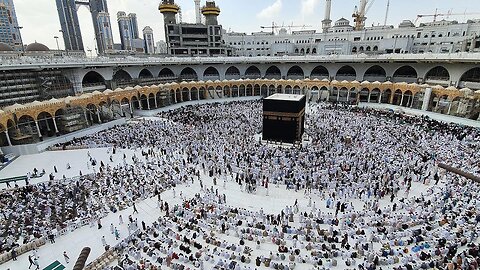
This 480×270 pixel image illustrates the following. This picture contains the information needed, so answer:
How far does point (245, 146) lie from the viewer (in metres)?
21.1

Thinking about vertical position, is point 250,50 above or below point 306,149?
above

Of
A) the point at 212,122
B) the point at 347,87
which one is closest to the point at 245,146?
the point at 212,122

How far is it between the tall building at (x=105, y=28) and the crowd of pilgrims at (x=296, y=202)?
379 feet

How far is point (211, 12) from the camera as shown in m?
59.7

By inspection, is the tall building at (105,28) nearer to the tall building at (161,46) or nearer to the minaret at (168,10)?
the tall building at (161,46)

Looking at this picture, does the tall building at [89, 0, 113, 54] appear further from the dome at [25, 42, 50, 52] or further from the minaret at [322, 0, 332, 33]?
the minaret at [322, 0, 332, 33]

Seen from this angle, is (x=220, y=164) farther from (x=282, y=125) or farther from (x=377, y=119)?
(x=377, y=119)

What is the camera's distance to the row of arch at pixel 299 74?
34.6m

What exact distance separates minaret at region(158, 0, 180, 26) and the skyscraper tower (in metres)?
6.31

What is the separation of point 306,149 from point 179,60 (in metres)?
29.9

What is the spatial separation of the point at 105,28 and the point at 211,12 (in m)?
85.7

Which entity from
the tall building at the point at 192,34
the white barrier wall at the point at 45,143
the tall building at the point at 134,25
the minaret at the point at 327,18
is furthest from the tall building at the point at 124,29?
the white barrier wall at the point at 45,143

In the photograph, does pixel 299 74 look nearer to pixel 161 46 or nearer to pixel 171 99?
pixel 171 99

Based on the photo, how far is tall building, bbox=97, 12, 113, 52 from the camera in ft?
391
